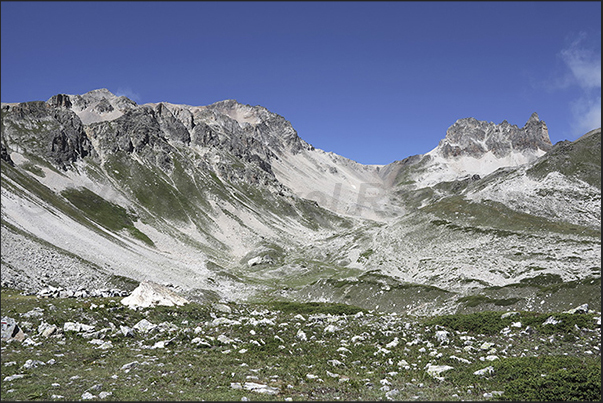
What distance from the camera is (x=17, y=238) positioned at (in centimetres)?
6750

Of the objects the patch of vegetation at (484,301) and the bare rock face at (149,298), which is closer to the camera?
the bare rock face at (149,298)

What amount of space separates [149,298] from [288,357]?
21.8 m

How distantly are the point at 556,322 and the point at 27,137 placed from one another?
238595mm

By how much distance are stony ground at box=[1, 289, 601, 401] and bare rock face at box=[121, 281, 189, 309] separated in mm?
2594

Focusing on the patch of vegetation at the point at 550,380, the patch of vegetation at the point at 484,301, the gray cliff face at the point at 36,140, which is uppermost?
the gray cliff face at the point at 36,140

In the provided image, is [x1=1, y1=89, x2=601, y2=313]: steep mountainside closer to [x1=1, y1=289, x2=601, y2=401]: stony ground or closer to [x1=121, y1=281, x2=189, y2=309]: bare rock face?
[x1=1, y1=289, x2=601, y2=401]: stony ground

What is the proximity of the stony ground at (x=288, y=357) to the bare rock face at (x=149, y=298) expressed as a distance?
8.51 feet

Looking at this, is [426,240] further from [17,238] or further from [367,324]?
[17,238]

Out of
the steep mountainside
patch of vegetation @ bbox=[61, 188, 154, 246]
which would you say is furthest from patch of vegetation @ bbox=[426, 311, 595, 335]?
patch of vegetation @ bbox=[61, 188, 154, 246]

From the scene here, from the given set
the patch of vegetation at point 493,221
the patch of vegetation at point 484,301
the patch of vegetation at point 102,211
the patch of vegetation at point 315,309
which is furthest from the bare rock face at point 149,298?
the patch of vegetation at point 102,211

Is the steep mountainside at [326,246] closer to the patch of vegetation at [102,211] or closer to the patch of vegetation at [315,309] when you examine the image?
the patch of vegetation at [102,211]

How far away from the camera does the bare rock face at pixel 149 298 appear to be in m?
35.9

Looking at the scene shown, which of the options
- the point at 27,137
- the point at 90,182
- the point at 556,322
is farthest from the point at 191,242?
the point at 556,322

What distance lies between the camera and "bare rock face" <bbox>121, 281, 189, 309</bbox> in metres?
35.9
